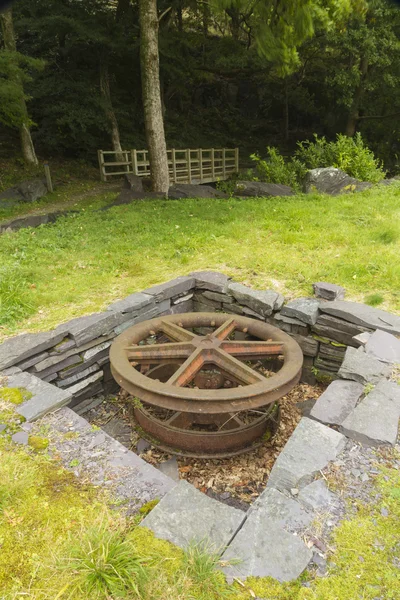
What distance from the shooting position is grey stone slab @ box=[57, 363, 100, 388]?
3859 mm

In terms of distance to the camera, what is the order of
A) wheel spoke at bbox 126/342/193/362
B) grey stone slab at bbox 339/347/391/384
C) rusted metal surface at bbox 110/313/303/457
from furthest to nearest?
wheel spoke at bbox 126/342/193/362 < grey stone slab at bbox 339/347/391/384 < rusted metal surface at bbox 110/313/303/457

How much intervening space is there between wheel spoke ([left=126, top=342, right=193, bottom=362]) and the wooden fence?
37.3 feet

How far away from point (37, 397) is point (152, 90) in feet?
28.4

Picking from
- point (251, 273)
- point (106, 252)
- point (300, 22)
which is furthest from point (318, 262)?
point (300, 22)

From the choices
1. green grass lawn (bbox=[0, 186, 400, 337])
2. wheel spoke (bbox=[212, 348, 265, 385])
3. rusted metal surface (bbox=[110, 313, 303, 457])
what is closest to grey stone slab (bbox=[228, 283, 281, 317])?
green grass lawn (bbox=[0, 186, 400, 337])

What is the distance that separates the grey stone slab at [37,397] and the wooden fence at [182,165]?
11771mm

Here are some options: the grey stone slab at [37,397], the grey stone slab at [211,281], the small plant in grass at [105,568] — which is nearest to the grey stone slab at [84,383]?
the grey stone slab at [37,397]

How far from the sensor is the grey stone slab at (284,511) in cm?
189

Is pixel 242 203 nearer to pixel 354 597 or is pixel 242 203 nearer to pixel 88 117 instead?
pixel 354 597

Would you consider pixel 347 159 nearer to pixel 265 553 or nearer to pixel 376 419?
pixel 376 419

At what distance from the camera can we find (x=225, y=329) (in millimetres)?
3902

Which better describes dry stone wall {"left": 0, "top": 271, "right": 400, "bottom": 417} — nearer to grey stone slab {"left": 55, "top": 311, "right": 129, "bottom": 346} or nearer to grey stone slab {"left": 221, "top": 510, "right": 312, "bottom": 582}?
grey stone slab {"left": 55, "top": 311, "right": 129, "bottom": 346}

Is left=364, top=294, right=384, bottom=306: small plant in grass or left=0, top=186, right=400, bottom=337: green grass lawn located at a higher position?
left=0, top=186, right=400, bottom=337: green grass lawn

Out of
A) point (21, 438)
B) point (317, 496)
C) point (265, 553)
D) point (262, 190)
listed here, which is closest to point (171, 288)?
point (21, 438)
